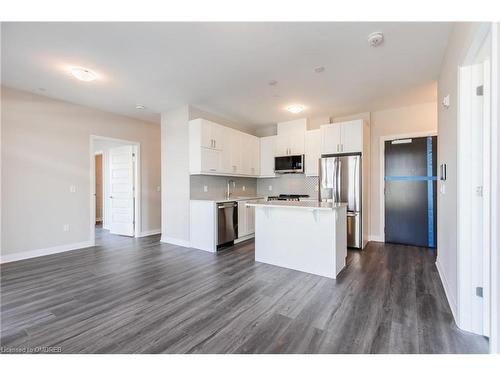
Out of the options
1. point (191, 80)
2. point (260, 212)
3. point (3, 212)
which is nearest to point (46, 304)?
point (3, 212)

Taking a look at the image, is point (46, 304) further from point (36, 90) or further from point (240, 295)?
point (36, 90)

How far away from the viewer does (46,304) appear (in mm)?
2301

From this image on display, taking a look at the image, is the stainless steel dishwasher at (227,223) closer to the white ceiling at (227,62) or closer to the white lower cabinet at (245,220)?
the white lower cabinet at (245,220)

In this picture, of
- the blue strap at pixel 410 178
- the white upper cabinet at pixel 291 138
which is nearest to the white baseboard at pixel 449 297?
the blue strap at pixel 410 178

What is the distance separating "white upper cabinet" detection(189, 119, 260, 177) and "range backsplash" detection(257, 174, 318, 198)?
624 millimetres

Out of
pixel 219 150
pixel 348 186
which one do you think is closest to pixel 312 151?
pixel 348 186

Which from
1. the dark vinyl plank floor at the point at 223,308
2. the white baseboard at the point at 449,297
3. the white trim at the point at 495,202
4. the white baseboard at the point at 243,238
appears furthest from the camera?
the white baseboard at the point at 243,238

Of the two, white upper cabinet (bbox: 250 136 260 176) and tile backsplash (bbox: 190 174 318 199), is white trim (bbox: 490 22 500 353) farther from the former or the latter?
white upper cabinet (bbox: 250 136 260 176)

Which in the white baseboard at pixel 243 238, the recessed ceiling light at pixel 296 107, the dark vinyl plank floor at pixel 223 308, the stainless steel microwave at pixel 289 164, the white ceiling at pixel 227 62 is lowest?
the dark vinyl plank floor at pixel 223 308

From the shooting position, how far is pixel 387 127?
184 inches

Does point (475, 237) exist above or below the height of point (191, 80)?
below

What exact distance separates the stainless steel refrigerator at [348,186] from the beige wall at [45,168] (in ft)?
14.7

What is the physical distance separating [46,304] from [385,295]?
3.41 metres

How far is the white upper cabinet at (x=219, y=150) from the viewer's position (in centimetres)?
433
